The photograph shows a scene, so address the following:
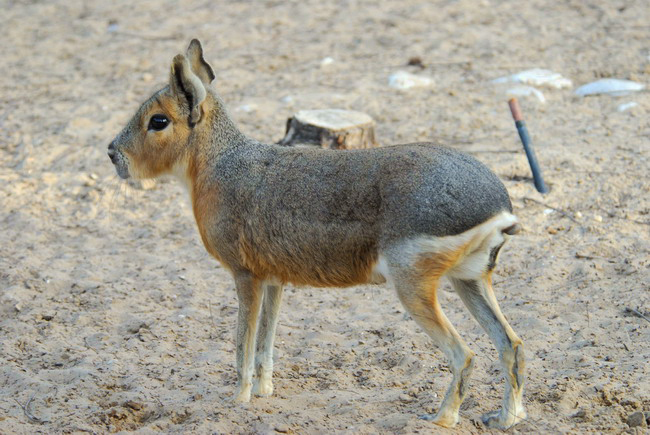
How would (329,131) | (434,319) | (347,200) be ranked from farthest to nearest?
(329,131)
(347,200)
(434,319)

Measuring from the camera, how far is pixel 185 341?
19.9 feet

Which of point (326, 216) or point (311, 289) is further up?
point (326, 216)

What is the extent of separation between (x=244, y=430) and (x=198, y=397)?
616 millimetres

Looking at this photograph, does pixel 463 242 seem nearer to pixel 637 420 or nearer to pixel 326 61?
pixel 637 420

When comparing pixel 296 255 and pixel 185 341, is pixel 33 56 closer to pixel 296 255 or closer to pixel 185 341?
pixel 185 341

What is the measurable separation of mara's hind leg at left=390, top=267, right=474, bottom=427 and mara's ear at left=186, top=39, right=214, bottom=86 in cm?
203

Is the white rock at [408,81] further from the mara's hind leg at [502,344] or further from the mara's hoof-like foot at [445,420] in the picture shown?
the mara's hoof-like foot at [445,420]

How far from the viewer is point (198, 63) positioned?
564cm

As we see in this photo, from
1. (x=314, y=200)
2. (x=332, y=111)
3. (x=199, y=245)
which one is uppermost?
(x=314, y=200)

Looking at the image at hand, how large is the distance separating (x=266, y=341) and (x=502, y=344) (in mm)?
1482

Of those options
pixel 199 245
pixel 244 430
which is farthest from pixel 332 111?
pixel 244 430

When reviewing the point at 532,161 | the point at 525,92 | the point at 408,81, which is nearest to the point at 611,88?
the point at 525,92

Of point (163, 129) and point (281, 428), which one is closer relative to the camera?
point (281, 428)

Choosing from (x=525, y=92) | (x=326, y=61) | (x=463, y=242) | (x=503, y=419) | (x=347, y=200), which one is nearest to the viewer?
(x=463, y=242)
